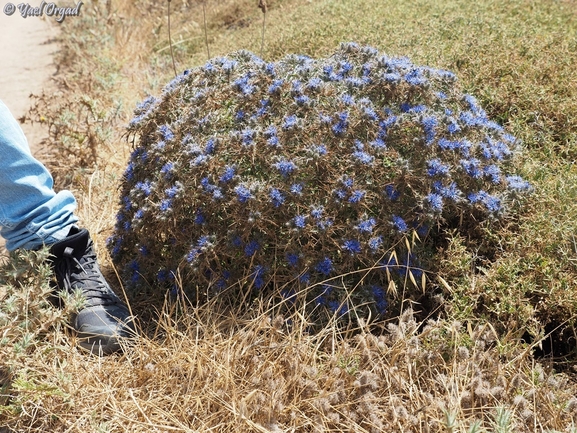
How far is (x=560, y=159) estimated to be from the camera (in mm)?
3258

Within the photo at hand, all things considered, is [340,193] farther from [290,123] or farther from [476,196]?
[476,196]

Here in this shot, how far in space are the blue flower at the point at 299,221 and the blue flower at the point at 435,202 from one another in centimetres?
52

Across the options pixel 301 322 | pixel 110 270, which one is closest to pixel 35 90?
pixel 110 270

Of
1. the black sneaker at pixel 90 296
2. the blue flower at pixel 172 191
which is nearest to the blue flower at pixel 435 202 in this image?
the blue flower at pixel 172 191

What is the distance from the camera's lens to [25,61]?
8164 millimetres

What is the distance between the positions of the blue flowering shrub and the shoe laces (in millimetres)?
136

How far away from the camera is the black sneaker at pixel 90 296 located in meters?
2.61

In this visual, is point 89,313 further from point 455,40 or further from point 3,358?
point 455,40

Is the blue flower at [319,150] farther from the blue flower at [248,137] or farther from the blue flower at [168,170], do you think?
the blue flower at [168,170]

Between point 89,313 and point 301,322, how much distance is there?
94 centimetres

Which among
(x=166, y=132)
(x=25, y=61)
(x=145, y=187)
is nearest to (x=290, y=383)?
(x=145, y=187)

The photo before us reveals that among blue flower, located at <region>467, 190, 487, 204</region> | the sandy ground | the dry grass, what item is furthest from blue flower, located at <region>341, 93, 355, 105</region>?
the sandy ground

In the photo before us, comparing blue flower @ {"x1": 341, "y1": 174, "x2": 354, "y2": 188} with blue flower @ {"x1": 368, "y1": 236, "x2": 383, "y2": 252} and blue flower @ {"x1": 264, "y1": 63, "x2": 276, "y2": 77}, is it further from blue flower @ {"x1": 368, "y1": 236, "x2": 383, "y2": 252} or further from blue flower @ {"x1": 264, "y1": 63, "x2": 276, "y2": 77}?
blue flower @ {"x1": 264, "y1": 63, "x2": 276, "y2": 77}

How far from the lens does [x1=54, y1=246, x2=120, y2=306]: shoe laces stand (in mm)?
2748
